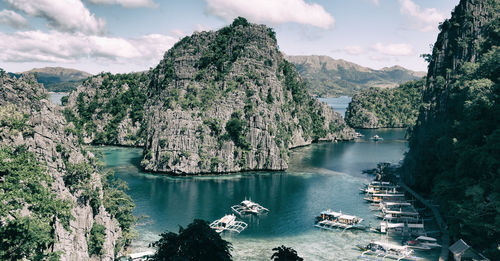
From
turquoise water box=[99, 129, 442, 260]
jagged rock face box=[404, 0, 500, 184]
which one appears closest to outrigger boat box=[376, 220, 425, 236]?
turquoise water box=[99, 129, 442, 260]

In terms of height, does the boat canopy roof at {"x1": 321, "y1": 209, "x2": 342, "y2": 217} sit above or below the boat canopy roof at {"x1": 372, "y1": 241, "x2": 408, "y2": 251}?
above

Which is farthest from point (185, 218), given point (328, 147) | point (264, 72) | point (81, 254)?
point (328, 147)

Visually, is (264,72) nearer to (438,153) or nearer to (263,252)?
(438,153)

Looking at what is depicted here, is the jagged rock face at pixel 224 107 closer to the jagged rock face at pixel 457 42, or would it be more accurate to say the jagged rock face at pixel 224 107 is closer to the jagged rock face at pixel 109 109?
the jagged rock face at pixel 109 109

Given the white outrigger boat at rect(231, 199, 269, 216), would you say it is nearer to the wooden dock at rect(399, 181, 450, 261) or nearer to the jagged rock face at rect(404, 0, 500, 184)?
the wooden dock at rect(399, 181, 450, 261)

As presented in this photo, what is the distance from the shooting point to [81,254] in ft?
121

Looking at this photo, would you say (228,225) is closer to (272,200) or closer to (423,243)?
(272,200)

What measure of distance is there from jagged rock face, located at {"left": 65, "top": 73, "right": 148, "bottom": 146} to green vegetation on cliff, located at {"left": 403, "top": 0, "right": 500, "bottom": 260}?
106m

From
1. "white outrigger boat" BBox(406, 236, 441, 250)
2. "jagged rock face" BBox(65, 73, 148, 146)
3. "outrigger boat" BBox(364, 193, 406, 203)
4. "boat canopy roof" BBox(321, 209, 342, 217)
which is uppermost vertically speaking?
"jagged rock face" BBox(65, 73, 148, 146)

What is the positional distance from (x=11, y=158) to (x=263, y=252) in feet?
117

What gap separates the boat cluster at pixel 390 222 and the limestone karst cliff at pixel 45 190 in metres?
36.9

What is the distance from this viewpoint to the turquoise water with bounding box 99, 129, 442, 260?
58.6 m

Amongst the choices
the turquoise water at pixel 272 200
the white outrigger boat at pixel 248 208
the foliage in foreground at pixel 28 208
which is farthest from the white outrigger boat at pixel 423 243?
the foliage in foreground at pixel 28 208

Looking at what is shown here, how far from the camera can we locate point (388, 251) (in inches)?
2159
